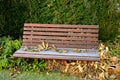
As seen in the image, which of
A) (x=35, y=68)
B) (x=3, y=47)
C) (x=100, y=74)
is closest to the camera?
(x=100, y=74)

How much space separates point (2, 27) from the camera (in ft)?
20.4

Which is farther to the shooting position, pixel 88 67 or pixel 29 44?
pixel 29 44

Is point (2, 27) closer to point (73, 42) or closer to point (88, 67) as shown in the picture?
point (73, 42)

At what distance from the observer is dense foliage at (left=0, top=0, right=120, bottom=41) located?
19.6ft

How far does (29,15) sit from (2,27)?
752mm

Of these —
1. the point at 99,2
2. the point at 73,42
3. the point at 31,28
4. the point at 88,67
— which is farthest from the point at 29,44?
the point at 99,2

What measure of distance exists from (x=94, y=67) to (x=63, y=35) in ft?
3.25

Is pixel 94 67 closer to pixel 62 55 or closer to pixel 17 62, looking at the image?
pixel 62 55

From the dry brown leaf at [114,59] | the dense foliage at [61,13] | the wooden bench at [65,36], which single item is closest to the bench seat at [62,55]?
the wooden bench at [65,36]

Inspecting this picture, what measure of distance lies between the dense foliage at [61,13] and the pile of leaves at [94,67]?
3.49 feet

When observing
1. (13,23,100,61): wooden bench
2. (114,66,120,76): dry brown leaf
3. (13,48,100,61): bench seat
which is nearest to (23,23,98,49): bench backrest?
(13,23,100,61): wooden bench

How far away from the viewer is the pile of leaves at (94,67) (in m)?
4.89

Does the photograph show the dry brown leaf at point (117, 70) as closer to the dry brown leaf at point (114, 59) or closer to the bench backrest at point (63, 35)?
the dry brown leaf at point (114, 59)

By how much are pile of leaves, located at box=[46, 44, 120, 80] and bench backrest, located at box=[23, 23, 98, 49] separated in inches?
14.5
